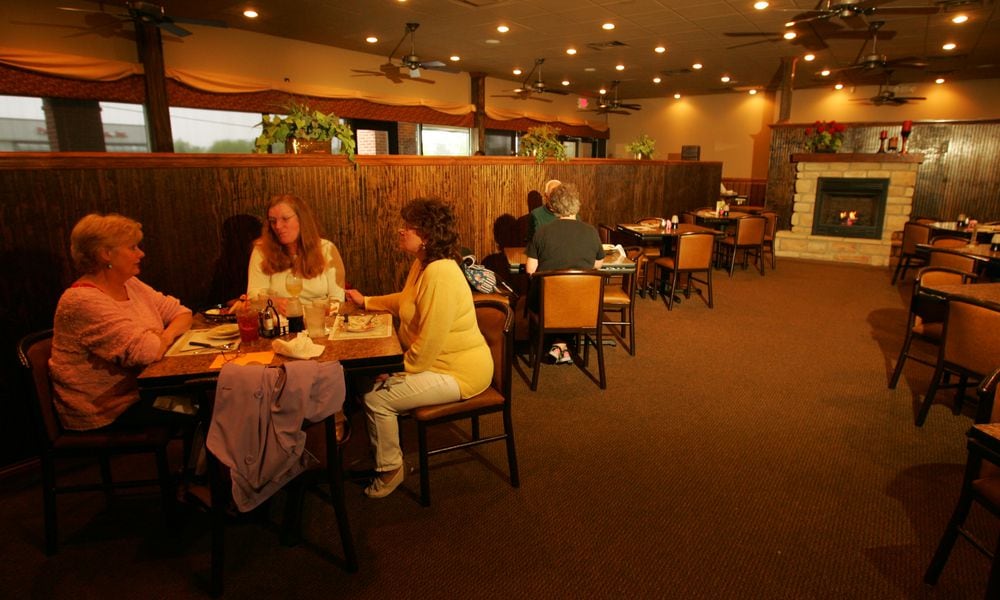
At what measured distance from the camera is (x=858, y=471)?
9.00ft

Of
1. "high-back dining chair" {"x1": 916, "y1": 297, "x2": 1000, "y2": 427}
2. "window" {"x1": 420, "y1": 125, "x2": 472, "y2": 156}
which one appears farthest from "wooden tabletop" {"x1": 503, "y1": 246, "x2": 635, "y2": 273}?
"window" {"x1": 420, "y1": 125, "x2": 472, "y2": 156}

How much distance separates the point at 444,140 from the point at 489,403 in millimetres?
10547

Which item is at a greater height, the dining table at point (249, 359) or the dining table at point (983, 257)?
the dining table at point (983, 257)

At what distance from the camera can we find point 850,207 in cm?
901

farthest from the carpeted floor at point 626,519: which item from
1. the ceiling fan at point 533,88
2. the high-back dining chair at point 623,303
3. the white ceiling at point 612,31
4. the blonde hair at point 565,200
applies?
the ceiling fan at point 533,88

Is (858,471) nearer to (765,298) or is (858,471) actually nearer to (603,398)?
(603,398)

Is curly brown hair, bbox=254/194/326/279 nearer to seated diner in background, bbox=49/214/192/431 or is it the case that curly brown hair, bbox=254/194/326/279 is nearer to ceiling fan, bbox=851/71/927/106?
seated diner in background, bbox=49/214/192/431

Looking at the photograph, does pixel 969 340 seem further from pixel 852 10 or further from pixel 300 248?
pixel 852 10

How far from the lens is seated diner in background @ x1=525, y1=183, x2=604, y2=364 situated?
380cm

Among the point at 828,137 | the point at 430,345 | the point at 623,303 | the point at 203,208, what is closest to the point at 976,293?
the point at 623,303

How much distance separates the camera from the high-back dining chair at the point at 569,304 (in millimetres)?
3525

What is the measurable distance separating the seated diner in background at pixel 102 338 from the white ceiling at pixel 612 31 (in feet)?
17.7

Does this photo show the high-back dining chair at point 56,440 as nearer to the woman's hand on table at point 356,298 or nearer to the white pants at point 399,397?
the white pants at point 399,397

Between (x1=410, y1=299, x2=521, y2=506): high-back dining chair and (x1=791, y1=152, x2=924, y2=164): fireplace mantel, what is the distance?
8.51 m
